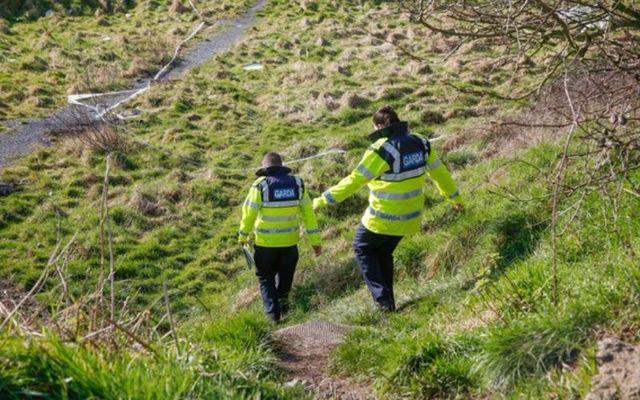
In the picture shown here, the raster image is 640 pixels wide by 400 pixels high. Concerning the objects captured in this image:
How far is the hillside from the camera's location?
13.2ft

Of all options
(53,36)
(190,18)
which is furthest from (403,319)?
(190,18)

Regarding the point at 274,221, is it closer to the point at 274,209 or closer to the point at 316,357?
the point at 274,209

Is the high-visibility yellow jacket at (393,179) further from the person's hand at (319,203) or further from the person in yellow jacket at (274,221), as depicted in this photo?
the person in yellow jacket at (274,221)

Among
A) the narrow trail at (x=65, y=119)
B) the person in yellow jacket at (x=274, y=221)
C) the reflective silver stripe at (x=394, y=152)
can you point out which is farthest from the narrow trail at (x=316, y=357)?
the narrow trail at (x=65, y=119)

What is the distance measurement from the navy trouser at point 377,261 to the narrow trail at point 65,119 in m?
9.78

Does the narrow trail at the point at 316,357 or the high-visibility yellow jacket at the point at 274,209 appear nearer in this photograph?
the narrow trail at the point at 316,357

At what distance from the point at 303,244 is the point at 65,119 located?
26.5 feet

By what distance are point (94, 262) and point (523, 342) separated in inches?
345

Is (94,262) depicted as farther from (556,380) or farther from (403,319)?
(556,380)

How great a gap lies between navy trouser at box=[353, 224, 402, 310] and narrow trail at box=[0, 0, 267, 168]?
9.78 meters

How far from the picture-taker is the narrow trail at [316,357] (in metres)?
5.00

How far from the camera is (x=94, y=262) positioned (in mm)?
11617

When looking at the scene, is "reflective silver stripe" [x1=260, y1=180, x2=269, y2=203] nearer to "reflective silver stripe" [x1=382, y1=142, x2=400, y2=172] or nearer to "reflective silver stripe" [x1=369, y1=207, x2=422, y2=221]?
"reflective silver stripe" [x1=369, y1=207, x2=422, y2=221]

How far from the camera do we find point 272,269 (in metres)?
8.67
